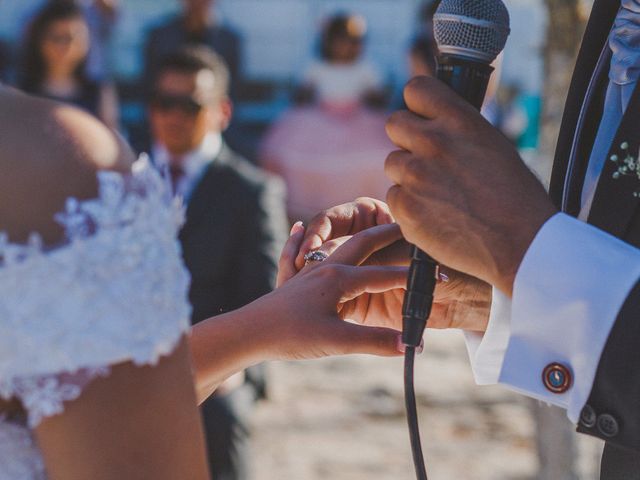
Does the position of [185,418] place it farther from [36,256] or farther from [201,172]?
[201,172]

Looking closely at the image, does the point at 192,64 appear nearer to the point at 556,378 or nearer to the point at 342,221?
the point at 342,221

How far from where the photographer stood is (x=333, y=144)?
25.9 feet

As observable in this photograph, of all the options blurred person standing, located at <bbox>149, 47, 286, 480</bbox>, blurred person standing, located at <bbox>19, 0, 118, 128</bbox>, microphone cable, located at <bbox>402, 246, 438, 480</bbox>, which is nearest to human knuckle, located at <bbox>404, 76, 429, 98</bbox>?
microphone cable, located at <bbox>402, 246, 438, 480</bbox>

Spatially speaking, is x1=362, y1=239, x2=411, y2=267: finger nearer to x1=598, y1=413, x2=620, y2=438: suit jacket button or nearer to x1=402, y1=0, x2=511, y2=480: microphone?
x1=402, y1=0, x2=511, y2=480: microphone

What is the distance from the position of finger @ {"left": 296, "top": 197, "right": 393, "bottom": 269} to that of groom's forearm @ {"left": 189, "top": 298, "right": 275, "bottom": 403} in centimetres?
17

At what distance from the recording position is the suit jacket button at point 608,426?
129 cm

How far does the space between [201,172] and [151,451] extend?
2944 mm

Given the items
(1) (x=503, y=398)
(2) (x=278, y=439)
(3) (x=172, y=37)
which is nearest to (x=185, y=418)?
(2) (x=278, y=439)

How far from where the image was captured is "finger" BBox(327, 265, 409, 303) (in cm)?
157

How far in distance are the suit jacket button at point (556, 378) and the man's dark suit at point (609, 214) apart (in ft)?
0.16

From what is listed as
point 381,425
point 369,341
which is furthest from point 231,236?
point 369,341

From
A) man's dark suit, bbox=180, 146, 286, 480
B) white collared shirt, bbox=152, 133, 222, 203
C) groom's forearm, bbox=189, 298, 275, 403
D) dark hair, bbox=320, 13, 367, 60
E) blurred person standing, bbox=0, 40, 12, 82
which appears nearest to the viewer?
groom's forearm, bbox=189, 298, 275, 403

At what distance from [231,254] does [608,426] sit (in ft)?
9.04

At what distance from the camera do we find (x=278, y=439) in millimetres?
4871
